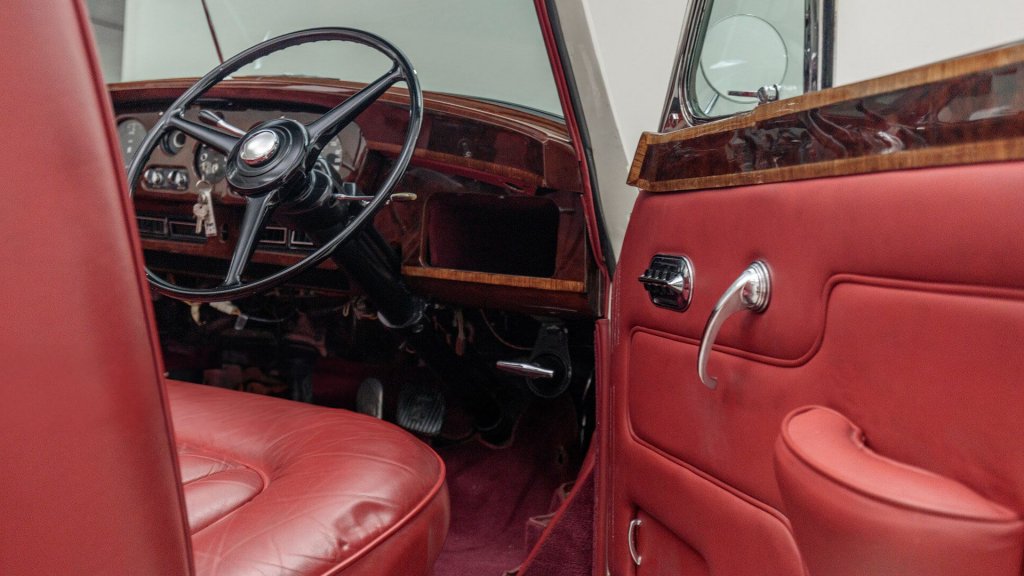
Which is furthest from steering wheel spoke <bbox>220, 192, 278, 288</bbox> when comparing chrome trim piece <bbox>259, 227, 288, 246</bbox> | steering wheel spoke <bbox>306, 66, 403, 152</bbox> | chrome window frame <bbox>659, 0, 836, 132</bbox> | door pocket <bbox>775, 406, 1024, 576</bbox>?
door pocket <bbox>775, 406, 1024, 576</bbox>

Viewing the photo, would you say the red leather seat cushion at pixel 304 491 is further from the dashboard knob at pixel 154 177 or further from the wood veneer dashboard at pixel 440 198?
the dashboard knob at pixel 154 177

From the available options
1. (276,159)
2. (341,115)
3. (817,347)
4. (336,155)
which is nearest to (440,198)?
(336,155)

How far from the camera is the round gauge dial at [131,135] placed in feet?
5.75

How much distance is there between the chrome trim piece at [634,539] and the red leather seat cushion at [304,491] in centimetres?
24

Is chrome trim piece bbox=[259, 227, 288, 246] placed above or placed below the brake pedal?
above

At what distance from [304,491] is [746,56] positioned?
2.44ft

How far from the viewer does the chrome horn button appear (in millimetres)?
1013

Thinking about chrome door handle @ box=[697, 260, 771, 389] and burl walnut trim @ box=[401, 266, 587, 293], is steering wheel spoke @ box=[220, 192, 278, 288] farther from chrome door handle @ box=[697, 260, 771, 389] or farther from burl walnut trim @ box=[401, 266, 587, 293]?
chrome door handle @ box=[697, 260, 771, 389]

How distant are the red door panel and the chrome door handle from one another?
11mm

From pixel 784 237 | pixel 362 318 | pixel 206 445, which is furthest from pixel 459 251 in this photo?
pixel 784 237

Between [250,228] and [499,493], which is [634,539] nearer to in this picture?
[250,228]

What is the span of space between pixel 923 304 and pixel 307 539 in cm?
58

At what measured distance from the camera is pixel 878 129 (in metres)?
0.53

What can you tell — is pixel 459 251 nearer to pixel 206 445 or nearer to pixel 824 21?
pixel 206 445
